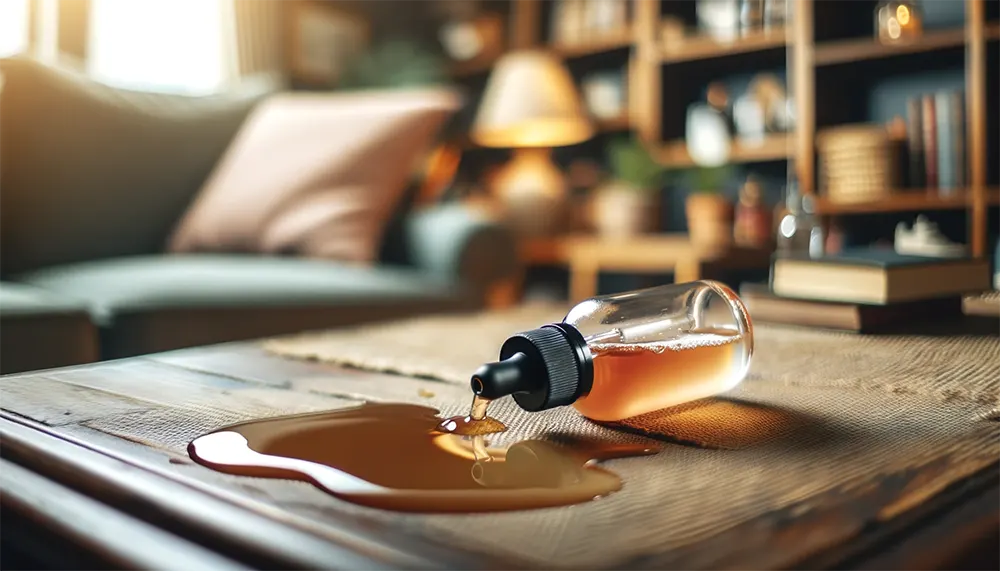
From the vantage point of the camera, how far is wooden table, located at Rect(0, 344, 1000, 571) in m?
0.31

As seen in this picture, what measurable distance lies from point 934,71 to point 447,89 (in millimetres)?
1893

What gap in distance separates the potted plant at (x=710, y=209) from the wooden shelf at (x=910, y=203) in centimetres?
30

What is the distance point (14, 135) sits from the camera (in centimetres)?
185

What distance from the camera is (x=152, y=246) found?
2025mm

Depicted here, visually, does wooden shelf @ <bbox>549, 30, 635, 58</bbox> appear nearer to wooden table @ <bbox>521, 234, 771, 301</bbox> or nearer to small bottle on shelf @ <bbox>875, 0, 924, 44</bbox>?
wooden table @ <bbox>521, 234, 771, 301</bbox>

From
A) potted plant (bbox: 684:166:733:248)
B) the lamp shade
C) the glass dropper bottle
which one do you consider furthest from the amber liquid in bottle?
the lamp shade

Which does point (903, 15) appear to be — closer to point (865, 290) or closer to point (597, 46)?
point (597, 46)

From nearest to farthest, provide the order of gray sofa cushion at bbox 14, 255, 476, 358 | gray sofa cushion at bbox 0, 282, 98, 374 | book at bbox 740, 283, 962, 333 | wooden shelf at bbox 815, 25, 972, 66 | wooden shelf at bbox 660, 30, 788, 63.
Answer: book at bbox 740, 283, 962, 333
gray sofa cushion at bbox 0, 282, 98, 374
gray sofa cushion at bbox 14, 255, 476, 358
wooden shelf at bbox 815, 25, 972, 66
wooden shelf at bbox 660, 30, 788, 63

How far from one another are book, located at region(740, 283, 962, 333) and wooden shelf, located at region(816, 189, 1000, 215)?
1.64 meters

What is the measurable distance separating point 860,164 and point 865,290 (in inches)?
72.4

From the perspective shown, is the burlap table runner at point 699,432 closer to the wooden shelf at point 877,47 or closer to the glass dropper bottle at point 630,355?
the glass dropper bottle at point 630,355

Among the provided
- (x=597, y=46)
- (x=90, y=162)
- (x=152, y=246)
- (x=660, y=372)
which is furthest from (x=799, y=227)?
(x=660, y=372)

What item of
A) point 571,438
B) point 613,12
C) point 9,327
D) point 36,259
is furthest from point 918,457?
point 613,12

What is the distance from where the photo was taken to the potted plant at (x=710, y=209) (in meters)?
2.72
